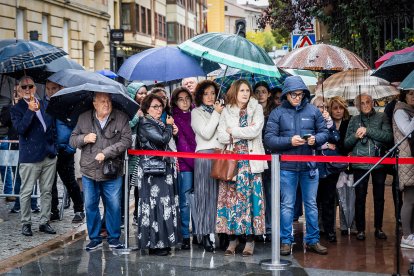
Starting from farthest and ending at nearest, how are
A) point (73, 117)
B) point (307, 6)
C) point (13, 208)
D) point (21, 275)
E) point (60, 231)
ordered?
point (307, 6) → point (13, 208) → point (60, 231) → point (73, 117) → point (21, 275)

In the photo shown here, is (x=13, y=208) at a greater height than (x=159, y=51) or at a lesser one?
lesser

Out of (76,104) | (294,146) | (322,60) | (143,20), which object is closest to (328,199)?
(294,146)

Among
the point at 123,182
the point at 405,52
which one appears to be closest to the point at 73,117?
the point at 123,182

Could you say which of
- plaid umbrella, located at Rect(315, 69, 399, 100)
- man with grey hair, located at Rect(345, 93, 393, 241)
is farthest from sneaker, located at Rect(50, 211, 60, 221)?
man with grey hair, located at Rect(345, 93, 393, 241)

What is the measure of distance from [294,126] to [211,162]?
1.09 metres

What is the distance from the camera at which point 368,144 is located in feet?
30.7

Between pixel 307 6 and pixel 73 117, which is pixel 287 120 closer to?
pixel 73 117

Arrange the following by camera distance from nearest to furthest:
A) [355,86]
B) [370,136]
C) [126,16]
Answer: [370,136] < [355,86] < [126,16]

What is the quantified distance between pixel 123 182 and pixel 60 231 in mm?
1297

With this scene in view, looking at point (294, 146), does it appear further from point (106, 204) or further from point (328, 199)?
point (106, 204)

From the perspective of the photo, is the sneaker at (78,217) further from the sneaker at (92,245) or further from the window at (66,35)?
the window at (66,35)

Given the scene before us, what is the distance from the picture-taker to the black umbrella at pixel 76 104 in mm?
8750

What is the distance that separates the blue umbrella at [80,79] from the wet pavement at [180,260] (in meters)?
2.00

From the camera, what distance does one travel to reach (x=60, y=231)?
10.1 metres
